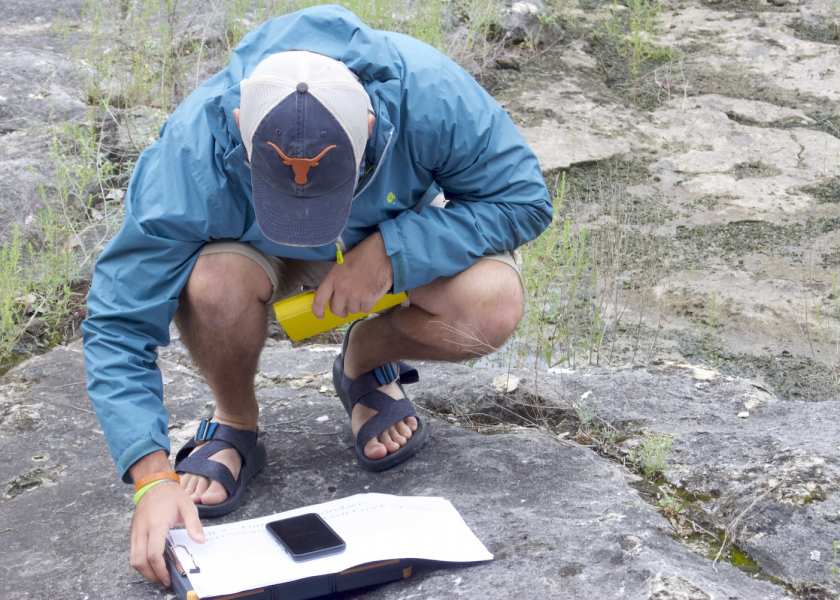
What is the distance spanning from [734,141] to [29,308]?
378cm

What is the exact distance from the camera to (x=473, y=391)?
269 cm

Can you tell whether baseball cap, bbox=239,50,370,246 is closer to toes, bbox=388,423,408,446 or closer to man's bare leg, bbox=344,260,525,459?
man's bare leg, bbox=344,260,525,459

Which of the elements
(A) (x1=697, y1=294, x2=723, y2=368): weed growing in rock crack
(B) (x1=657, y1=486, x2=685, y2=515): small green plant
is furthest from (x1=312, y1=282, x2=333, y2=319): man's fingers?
(A) (x1=697, y1=294, x2=723, y2=368): weed growing in rock crack

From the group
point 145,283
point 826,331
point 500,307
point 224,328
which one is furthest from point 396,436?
point 826,331

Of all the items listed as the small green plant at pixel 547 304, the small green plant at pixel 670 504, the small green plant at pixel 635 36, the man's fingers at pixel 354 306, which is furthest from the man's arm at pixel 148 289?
the small green plant at pixel 635 36

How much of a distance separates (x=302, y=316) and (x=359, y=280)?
0.62ft

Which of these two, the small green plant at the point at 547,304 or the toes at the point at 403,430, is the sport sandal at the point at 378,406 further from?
the small green plant at the point at 547,304

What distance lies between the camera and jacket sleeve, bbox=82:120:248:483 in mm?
1780

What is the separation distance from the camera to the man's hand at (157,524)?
162 cm

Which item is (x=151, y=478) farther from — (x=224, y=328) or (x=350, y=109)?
(x=350, y=109)

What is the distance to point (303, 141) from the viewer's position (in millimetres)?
1682

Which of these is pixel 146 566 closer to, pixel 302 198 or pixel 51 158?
pixel 302 198

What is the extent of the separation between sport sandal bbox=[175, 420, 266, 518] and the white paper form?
0.70 feet

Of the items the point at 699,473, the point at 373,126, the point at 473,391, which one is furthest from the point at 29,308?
the point at 699,473
